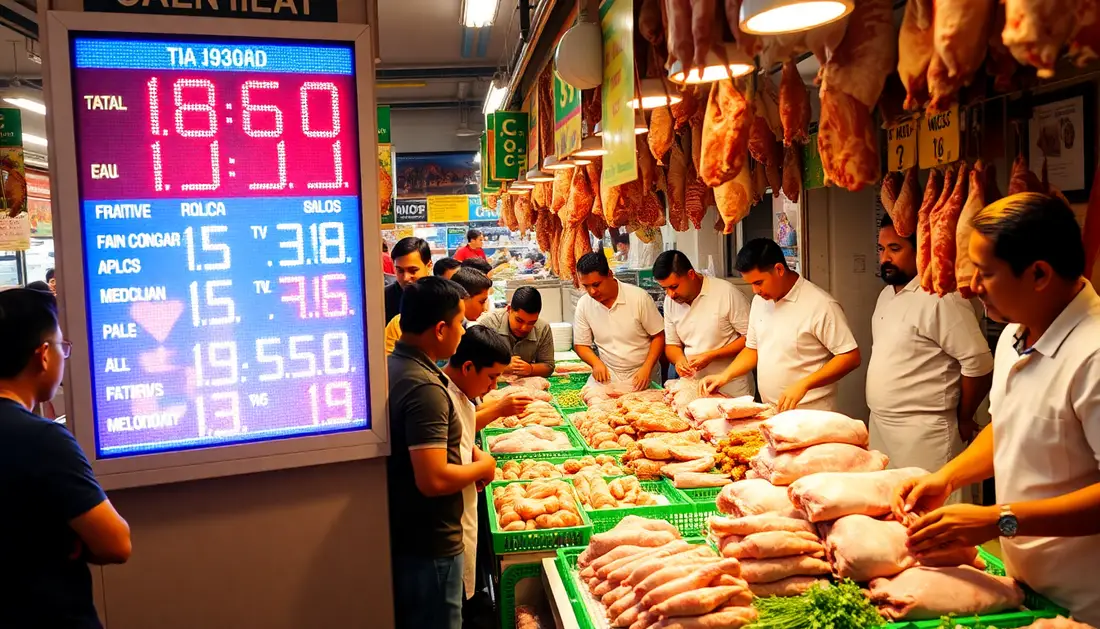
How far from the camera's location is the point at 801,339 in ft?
15.7

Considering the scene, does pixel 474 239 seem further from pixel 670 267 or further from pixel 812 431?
pixel 812 431

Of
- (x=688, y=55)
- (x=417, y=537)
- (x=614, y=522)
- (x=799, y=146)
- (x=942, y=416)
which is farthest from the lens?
(x=799, y=146)

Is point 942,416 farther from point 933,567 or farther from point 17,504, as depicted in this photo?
point 17,504

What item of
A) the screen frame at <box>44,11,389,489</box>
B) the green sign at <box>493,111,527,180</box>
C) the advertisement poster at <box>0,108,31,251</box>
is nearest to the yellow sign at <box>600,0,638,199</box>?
the screen frame at <box>44,11,389,489</box>

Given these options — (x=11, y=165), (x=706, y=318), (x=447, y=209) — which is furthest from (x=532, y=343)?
(x=447, y=209)

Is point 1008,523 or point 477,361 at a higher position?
point 477,361

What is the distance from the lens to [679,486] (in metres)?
3.52

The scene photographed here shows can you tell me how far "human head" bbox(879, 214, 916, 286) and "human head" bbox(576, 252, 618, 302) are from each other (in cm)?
228

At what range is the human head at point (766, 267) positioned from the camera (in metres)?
4.78

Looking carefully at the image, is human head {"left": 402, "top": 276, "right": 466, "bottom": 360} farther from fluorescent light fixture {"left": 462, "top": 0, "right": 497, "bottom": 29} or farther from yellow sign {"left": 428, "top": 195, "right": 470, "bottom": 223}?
yellow sign {"left": 428, "top": 195, "right": 470, "bottom": 223}

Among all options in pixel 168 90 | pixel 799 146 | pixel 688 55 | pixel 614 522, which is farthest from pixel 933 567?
pixel 799 146

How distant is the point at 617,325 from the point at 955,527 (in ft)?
14.0

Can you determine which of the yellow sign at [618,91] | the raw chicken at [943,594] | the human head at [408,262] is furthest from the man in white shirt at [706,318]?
the raw chicken at [943,594]

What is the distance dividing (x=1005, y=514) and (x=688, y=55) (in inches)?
63.1
